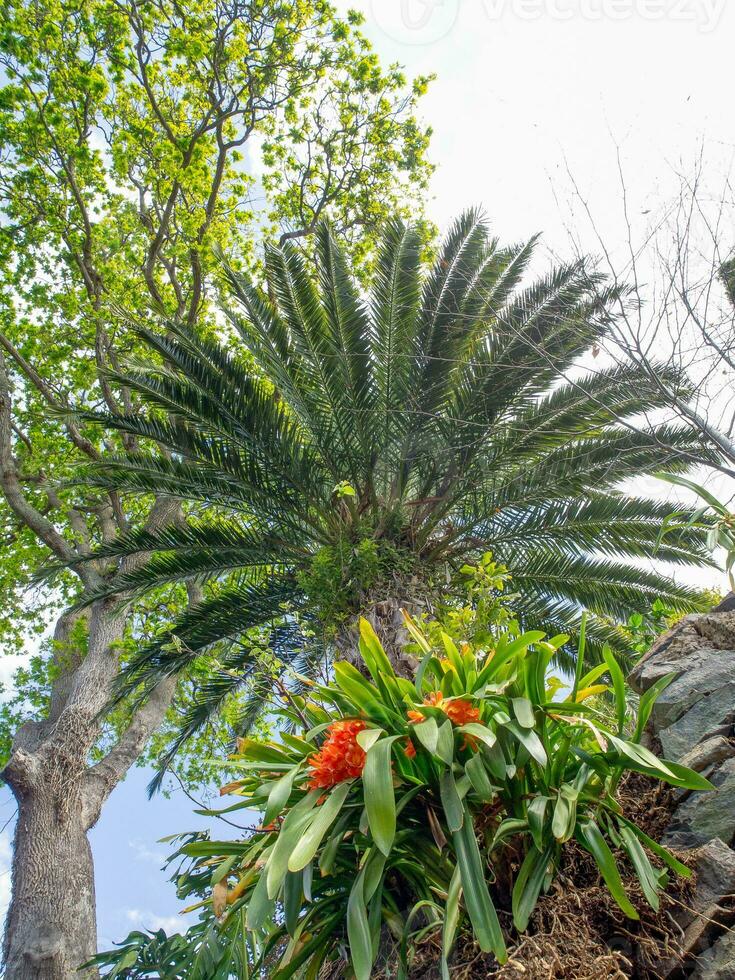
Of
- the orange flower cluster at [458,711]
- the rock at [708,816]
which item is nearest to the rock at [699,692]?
the rock at [708,816]

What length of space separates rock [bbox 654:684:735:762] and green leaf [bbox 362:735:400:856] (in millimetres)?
1349

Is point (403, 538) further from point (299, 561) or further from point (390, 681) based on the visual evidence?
point (390, 681)

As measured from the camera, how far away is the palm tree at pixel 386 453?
6.83m

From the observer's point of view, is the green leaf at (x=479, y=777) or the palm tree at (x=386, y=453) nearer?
the green leaf at (x=479, y=777)

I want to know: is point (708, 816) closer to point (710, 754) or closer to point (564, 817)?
point (710, 754)

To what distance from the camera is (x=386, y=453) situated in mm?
6977

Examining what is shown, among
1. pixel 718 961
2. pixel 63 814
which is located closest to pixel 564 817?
pixel 718 961

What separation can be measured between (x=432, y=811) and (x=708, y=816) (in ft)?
3.09

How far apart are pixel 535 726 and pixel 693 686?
3.01 ft

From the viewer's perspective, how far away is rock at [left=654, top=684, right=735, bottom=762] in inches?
114

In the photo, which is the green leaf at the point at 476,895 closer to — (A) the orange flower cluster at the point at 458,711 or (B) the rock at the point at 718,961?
(A) the orange flower cluster at the point at 458,711

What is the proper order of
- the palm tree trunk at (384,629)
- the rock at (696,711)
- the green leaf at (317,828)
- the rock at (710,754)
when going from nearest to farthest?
1. the green leaf at (317,828)
2. the rock at (710,754)
3. the rock at (696,711)
4. the palm tree trunk at (384,629)

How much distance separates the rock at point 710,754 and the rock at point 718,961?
68 cm

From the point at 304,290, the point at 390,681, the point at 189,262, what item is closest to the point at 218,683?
the point at 304,290
